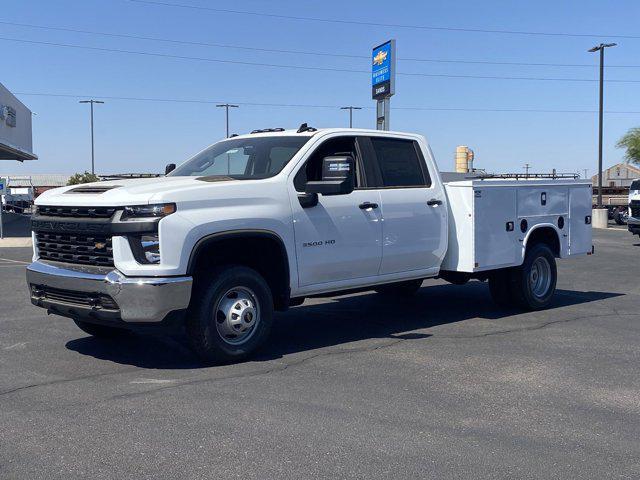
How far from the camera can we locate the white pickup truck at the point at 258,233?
5.93 meters

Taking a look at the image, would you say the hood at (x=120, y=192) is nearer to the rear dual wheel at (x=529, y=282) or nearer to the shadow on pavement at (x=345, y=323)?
the shadow on pavement at (x=345, y=323)

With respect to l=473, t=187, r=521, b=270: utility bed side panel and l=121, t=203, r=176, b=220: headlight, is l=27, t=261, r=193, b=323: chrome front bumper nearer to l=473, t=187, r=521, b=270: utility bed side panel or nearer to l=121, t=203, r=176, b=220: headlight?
l=121, t=203, r=176, b=220: headlight

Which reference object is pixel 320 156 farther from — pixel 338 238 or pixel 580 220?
pixel 580 220

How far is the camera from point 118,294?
5891 millimetres

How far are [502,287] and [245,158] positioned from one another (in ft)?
13.0

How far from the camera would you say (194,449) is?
14.3 feet

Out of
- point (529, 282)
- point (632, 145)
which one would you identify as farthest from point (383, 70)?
point (632, 145)

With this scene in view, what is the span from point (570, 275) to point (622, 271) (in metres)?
1.50

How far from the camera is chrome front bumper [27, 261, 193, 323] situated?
231 inches

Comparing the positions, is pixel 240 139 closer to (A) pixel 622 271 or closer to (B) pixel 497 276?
(B) pixel 497 276

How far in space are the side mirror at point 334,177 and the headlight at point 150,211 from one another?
1.42 m

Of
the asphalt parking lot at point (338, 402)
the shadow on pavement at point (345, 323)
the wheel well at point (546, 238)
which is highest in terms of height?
the wheel well at point (546, 238)

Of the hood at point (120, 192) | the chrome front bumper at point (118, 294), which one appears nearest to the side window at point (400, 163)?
the hood at point (120, 192)

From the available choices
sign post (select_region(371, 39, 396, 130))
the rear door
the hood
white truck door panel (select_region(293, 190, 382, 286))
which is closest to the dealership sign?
sign post (select_region(371, 39, 396, 130))
